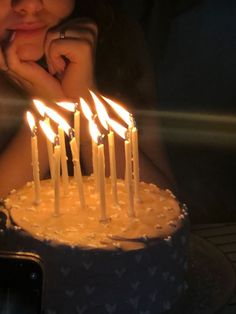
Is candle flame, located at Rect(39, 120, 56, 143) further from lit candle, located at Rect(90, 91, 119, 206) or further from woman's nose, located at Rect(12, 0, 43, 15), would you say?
woman's nose, located at Rect(12, 0, 43, 15)

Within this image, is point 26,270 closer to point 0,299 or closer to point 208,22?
point 0,299

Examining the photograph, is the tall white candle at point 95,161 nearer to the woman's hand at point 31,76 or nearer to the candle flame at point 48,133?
the candle flame at point 48,133

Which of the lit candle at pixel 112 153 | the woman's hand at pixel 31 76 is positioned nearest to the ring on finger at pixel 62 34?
the woman's hand at pixel 31 76

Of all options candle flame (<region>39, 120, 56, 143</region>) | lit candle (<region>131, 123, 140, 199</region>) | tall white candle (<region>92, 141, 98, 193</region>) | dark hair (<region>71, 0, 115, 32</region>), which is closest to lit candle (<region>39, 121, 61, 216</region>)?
candle flame (<region>39, 120, 56, 143</region>)

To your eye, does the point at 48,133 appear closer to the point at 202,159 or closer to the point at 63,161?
the point at 63,161

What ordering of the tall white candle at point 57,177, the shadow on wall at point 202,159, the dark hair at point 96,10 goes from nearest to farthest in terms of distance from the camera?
1. the tall white candle at point 57,177
2. the dark hair at point 96,10
3. the shadow on wall at point 202,159

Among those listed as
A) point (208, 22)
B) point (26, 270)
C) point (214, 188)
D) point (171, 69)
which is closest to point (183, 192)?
point (214, 188)
